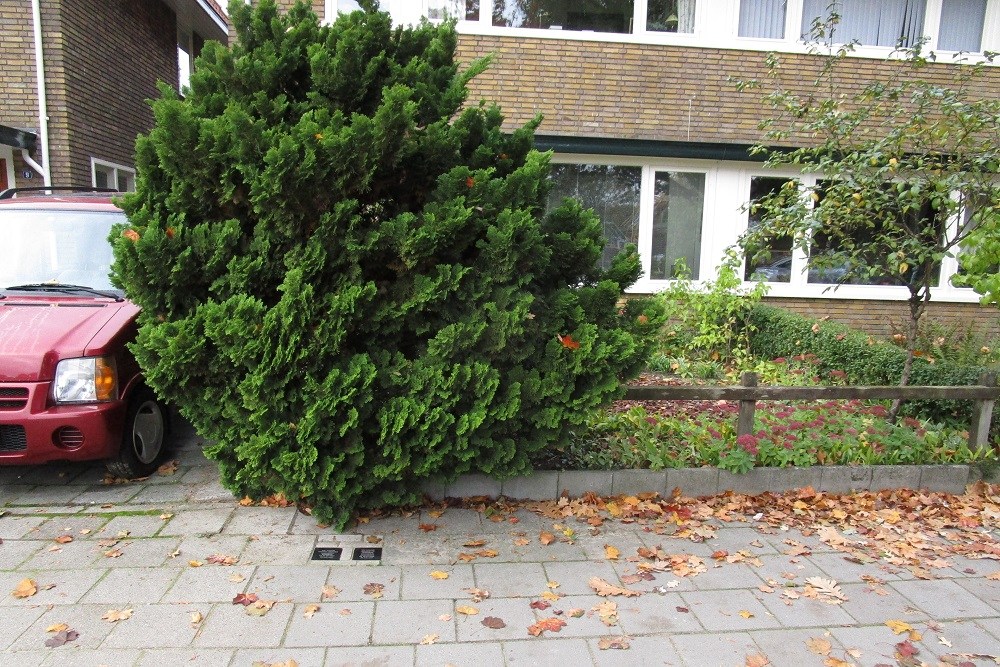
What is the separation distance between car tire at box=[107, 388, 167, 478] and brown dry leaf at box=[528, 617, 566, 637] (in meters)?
3.02

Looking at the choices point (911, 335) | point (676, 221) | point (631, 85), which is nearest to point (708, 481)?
point (911, 335)

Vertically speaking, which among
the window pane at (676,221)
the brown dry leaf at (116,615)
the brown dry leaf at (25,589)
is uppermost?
the window pane at (676,221)

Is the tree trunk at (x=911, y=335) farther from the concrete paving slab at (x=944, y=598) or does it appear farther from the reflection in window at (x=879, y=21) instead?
the reflection in window at (x=879, y=21)

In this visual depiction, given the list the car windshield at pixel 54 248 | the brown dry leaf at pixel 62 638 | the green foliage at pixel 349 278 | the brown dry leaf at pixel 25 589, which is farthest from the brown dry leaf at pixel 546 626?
the car windshield at pixel 54 248

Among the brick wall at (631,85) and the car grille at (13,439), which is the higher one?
the brick wall at (631,85)

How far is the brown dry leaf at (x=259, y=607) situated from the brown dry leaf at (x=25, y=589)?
42.5 inches

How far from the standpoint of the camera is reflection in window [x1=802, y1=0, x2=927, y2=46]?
9.19 metres

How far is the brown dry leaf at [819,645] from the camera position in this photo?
278 centimetres

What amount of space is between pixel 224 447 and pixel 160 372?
0.56m

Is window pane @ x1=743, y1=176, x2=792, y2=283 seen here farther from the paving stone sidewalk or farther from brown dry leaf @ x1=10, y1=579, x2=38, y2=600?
brown dry leaf @ x1=10, y1=579, x2=38, y2=600

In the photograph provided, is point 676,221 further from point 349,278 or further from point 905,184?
point 349,278

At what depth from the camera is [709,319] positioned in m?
8.15

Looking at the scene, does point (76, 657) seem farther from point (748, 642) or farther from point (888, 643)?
point (888, 643)

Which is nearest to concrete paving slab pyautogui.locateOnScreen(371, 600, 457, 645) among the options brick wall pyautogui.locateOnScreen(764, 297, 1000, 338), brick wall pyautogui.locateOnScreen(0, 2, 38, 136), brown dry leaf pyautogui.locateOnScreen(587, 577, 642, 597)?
brown dry leaf pyautogui.locateOnScreen(587, 577, 642, 597)
